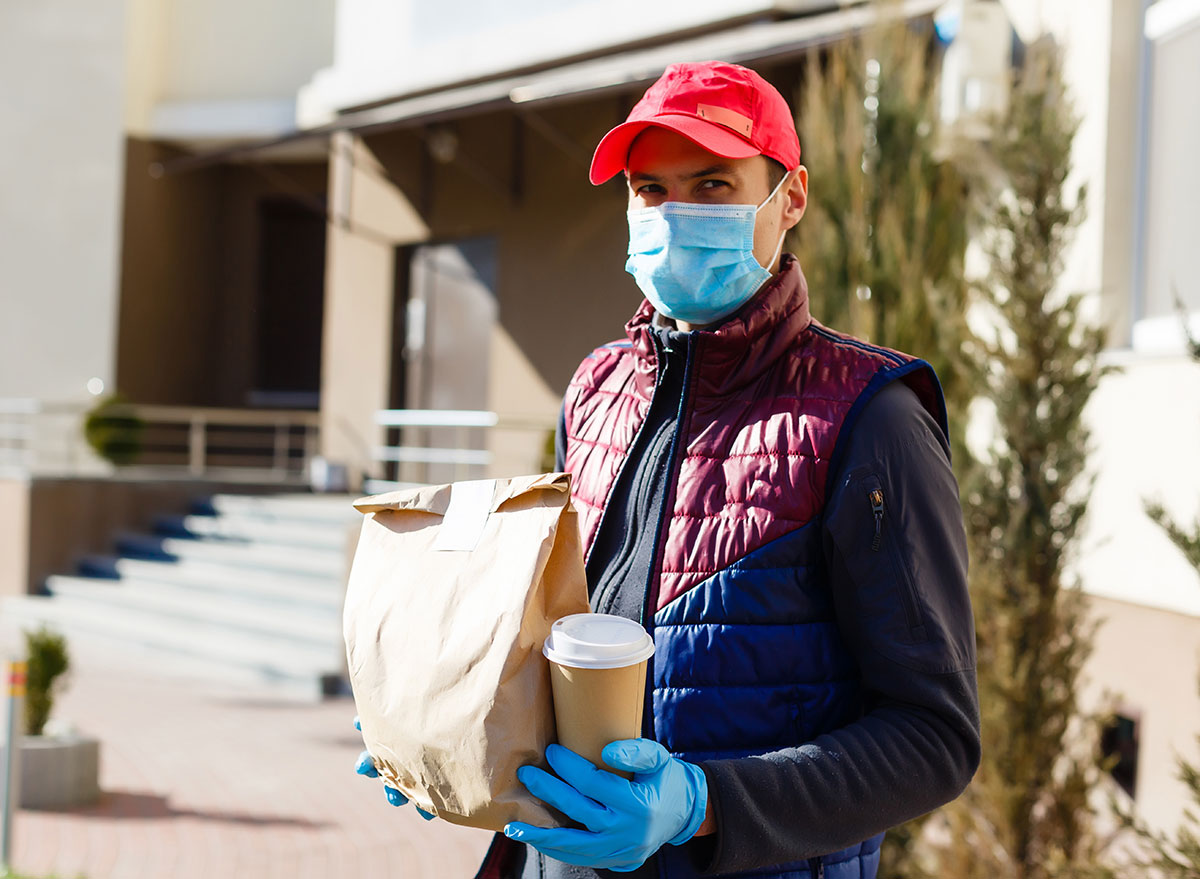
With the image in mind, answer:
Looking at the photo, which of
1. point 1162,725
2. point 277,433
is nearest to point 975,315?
Result: point 1162,725

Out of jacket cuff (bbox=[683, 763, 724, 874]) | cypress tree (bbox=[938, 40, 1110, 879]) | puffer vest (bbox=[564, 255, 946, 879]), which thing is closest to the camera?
jacket cuff (bbox=[683, 763, 724, 874])

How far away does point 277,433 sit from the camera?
16484mm

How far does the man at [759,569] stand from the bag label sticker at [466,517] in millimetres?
283

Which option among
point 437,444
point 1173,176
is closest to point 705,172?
point 1173,176

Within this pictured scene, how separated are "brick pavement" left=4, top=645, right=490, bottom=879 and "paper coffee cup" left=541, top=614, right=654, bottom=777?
170 inches

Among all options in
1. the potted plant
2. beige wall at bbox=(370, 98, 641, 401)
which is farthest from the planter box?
beige wall at bbox=(370, 98, 641, 401)

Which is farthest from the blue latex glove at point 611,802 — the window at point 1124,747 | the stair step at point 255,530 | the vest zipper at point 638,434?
the stair step at point 255,530

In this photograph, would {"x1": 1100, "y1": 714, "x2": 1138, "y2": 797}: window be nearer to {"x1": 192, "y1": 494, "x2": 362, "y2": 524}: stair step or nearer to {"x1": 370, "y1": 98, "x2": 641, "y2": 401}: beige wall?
{"x1": 370, "y1": 98, "x2": 641, "y2": 401}: beige wall

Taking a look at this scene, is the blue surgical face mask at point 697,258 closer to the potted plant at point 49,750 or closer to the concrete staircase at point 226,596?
the potted plant at point 49,750

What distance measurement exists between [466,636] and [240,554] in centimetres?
1069

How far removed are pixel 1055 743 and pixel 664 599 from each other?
3.02 m

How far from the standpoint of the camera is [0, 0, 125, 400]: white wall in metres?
15.7

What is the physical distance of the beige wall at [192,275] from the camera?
1605 cm

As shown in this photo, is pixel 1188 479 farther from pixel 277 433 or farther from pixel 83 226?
pixel 83 226
